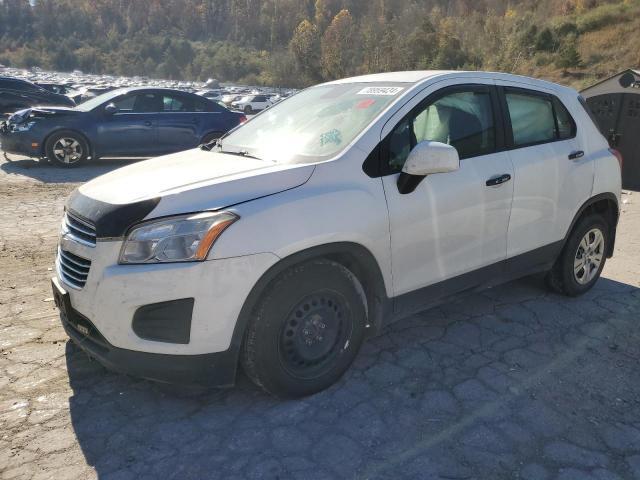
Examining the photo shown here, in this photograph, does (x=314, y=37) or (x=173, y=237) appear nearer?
(x=173, y=237)

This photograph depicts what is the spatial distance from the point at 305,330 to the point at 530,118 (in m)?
2.30

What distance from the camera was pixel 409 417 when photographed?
111 inches

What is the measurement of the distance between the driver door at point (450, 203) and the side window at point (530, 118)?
0.20 meters

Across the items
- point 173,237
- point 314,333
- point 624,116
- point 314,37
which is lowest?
point 314,333

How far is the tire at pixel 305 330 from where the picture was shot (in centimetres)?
270

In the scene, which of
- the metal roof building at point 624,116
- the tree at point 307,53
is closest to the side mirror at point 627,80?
the metal roof building at point 624,116

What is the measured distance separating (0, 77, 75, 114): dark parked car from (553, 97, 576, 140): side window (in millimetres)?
14853

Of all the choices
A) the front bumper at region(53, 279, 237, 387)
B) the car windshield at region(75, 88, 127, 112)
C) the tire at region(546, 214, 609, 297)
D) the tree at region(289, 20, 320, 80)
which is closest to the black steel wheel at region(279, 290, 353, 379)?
the front bumper at region(53, 279, 237, 387)

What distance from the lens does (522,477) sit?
7.94 feet

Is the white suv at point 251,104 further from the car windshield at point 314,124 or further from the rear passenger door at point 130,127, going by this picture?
the car windshield at point 314,124

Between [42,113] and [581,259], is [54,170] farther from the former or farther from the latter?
[581,259]

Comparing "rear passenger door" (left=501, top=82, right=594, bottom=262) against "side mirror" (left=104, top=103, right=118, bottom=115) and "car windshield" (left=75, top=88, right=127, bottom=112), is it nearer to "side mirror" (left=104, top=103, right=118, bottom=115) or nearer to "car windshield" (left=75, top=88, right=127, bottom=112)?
"side mirror" (left=104, top=103, right=118, bottom=115)

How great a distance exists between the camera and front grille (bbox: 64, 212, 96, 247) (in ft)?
8.71

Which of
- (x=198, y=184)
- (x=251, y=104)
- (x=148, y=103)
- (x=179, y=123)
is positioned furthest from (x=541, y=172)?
(x=251, y=104)
